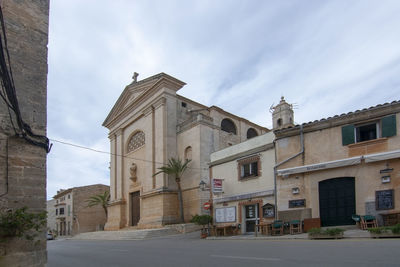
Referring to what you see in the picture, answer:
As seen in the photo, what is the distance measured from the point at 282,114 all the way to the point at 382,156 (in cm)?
1793

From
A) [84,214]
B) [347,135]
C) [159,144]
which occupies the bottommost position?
[84,214]

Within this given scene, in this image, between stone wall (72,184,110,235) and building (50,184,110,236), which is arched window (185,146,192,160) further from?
stone wall (72,184,110,235)

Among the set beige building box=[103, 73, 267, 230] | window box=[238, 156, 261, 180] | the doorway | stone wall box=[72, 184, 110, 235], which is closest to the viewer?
the doorway

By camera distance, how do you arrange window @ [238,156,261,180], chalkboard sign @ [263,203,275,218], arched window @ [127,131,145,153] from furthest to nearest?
1. arched window @ [127,131,145,153]
2. window @ [238,156,261,180]
3. chalkboard sign @ [263,203,275,218]

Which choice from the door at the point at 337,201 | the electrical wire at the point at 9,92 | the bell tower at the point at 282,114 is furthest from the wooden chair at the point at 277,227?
the bell tower at the point at 282,114

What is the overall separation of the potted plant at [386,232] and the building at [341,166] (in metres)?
2.63

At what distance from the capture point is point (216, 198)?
22516 mm

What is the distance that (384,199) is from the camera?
1362 centimetres

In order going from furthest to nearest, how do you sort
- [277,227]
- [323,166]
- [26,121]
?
[277,227], [323,166], [26,121]

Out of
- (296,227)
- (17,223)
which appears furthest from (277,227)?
(17,223)

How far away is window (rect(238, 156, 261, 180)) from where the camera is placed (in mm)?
19906

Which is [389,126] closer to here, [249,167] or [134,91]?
[249,167]

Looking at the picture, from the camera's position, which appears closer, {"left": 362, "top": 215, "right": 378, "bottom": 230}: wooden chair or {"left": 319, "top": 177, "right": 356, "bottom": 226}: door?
{"left": 362, "top": 215, "right": 378, "bottom": 230}: wooden chair

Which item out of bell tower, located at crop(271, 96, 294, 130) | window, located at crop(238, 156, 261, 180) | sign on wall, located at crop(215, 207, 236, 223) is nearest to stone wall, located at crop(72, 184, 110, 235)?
bell tower, located at crop(271, 96, 294, 130)
